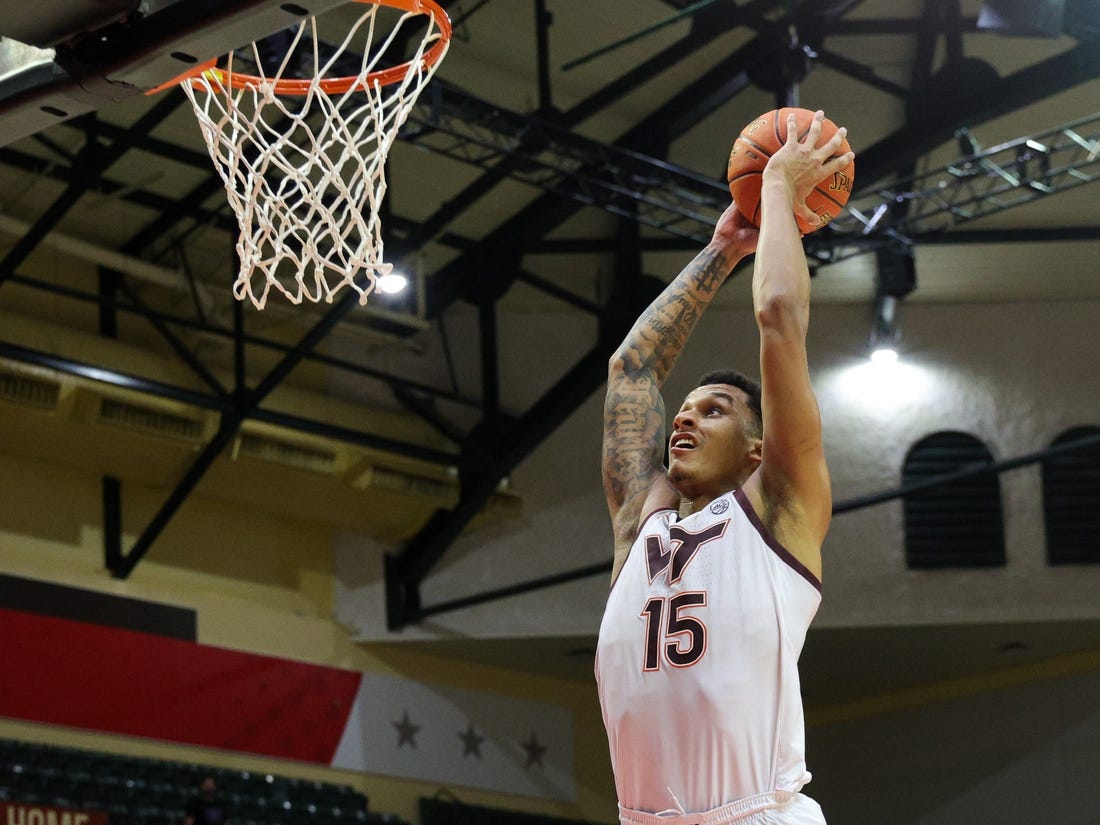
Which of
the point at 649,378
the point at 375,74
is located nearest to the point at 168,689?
the point at 375,74

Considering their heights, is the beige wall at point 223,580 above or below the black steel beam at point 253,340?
below

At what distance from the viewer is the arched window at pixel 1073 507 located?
1559 cm

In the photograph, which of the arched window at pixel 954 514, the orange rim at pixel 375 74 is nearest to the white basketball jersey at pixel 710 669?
the orange rim at pixel 375 74

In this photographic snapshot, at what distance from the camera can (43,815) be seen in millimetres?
11109

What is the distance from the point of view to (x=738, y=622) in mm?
3258

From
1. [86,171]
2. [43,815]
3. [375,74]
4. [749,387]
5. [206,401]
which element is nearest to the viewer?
[749,387]

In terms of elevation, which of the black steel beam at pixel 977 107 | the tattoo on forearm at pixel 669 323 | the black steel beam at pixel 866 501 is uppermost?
the black steel beam at pixel 977 107

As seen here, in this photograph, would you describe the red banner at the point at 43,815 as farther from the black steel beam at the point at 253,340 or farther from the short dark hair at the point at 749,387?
the short dark hair at the point at 749,387

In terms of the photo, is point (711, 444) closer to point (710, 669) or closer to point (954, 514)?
point (710, 669)

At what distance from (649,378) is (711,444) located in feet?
1.29

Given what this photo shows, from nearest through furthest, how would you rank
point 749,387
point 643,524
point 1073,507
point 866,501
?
point 643,524
point 749,387
point 866,501
point 1073,507

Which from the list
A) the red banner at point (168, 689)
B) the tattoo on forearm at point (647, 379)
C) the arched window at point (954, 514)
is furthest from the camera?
the arched window at point (954, 514)

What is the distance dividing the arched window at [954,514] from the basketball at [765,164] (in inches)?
476

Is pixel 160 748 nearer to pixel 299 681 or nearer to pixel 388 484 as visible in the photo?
pixel 299 681
